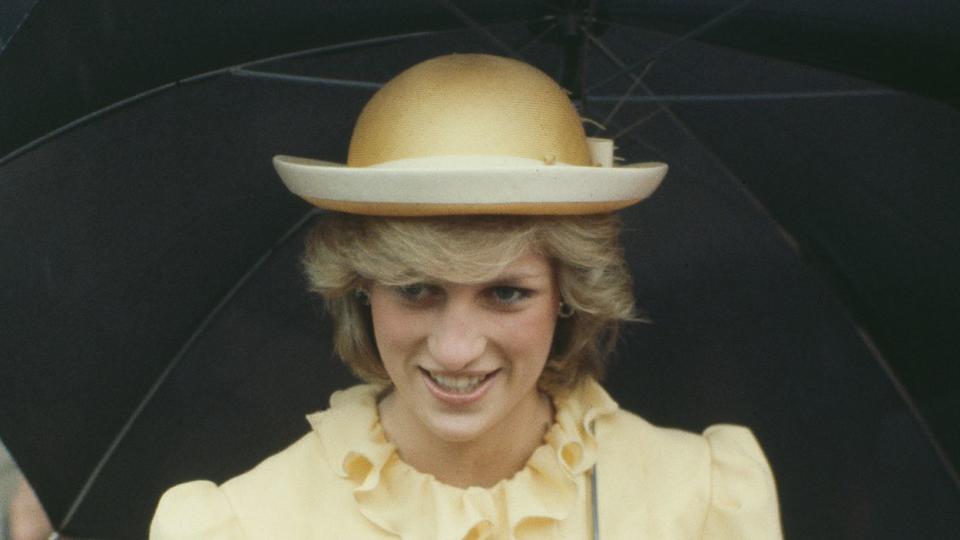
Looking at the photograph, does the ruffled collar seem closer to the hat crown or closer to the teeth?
the teeth

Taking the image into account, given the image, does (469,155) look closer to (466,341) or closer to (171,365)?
(466,341)

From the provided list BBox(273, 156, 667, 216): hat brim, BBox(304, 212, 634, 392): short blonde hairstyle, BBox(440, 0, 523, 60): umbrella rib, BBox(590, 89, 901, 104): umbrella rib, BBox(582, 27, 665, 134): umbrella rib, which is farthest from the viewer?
BBox(582, 27, 665, 134): umbrella rib

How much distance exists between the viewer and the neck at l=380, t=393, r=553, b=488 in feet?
6.35

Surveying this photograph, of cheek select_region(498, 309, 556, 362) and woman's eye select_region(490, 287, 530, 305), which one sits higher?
woman's eye select_region(490, 287, 530, 305)

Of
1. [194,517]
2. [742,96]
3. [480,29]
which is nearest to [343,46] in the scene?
[480,29]

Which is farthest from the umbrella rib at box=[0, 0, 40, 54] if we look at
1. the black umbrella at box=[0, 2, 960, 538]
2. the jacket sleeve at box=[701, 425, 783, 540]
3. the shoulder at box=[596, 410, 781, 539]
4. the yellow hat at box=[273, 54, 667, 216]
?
the jacket sleeve at box=[701, 425, 783, 540]

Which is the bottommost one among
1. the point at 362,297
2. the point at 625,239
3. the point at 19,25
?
the point at 362,297

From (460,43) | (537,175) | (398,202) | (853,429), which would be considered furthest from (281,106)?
(853,429)

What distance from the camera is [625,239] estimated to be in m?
2.33

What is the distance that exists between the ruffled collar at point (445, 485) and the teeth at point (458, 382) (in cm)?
24

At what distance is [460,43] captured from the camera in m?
2.06

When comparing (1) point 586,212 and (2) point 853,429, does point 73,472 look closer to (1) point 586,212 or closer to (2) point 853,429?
(1) point 586,212

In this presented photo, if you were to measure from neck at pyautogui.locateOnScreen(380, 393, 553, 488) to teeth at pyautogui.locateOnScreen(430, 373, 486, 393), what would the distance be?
0.19m

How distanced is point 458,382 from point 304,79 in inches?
24.3
